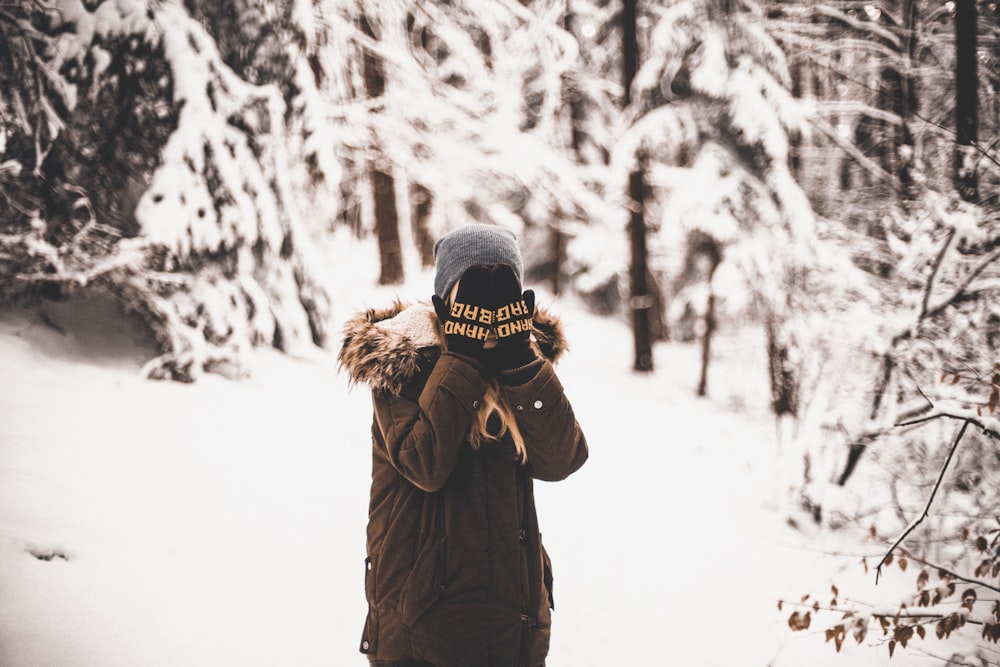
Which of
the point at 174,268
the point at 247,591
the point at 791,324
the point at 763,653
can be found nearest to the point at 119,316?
the point at 174,268

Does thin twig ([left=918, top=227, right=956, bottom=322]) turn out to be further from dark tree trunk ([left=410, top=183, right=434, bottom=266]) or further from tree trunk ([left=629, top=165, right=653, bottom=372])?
dark tree trunk ([left=410, top=183, right=434, bottom=266])

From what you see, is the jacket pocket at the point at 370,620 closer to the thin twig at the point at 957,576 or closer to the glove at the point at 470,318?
the glove at the point at 470,318

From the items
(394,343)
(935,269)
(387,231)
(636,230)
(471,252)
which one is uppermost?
(387,231)

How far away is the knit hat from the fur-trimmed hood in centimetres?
14

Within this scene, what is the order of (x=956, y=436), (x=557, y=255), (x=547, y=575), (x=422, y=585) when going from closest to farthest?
(x=422, y=585)
(x=547, y=575)
(x=956, y=436)
(x=557, y=255)

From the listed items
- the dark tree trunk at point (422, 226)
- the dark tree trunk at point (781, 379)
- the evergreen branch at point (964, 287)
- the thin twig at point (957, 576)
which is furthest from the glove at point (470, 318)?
the dark tree trunk at point (422, 226)

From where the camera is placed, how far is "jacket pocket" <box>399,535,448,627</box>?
5.42 ft

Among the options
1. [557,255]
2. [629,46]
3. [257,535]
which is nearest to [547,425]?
[257,535]

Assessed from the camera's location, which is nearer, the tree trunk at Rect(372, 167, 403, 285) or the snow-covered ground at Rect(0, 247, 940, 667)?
the snow-covered ground at Rect(0, 247, 940, 667)

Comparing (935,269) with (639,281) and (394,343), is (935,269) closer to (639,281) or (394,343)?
(394,343)

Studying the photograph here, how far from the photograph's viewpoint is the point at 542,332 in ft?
6.88

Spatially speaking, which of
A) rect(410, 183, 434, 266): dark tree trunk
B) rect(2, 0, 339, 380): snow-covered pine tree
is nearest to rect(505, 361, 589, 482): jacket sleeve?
rect(2, 0, 339, 380): snow-covered pine tree

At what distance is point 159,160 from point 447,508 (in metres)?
4.00

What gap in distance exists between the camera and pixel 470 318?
1753mm
